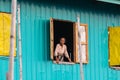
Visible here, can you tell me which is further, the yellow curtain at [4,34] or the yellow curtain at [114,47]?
the yellow curtain at [114,47]

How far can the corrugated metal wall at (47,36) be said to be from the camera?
481 inches

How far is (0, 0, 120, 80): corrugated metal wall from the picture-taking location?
12219mm

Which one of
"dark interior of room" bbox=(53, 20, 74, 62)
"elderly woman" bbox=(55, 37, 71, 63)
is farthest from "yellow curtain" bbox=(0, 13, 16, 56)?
"dark interior of room" bbox=(53, 20, 74, 62)

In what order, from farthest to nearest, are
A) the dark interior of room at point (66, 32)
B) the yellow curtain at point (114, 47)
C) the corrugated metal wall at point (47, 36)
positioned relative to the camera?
1. the dark interior of room at point (66, 32)
2. the yellow curtain at point (114, 47)
3. the corrugated metal wall at point (47, 36)

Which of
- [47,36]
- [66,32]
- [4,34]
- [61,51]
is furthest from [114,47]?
[4,34]

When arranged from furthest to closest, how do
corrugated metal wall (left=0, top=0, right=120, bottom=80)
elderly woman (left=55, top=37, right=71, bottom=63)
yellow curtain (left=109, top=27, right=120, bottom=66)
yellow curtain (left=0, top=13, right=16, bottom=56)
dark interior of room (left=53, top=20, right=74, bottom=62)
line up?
dark interior of room (left=53, top=20, right=74, bottom=62)
yellow curtain (left=109, top=27, right=120, bottom=66)
elderly woman (left=55, top=37, right=71, bottom=63)
corrugated metal wall (left=0, top=0, right=120, bottom=80)
yellow curtain (left=0, top=13, right=16, bottom=56)

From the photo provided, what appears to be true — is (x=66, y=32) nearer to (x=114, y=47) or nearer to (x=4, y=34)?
(x=114, y=47)

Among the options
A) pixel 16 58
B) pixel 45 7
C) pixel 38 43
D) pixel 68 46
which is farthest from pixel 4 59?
pixel 68 46

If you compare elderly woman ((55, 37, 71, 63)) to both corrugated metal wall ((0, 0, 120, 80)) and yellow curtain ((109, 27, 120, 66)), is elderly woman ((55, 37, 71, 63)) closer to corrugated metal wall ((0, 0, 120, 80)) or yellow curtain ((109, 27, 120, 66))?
corrugated metal wall ((0, 0, 120, 80))

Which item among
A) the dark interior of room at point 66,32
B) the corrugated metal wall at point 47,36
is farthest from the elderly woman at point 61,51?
the dark interior of room at point 66,32

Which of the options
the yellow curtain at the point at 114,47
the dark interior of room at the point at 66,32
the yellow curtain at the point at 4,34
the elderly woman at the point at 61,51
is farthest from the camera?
the dark interior of room at the point at 66,32

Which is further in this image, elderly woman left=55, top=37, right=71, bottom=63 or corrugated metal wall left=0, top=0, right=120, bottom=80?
elderly woman left=55, top=37, right=71, bottom=63

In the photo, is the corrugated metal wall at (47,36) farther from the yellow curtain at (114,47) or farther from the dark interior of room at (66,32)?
the dark interior of room at (66,32)

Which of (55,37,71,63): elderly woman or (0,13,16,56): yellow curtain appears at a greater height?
(0,13,16,56): yellow curtain
